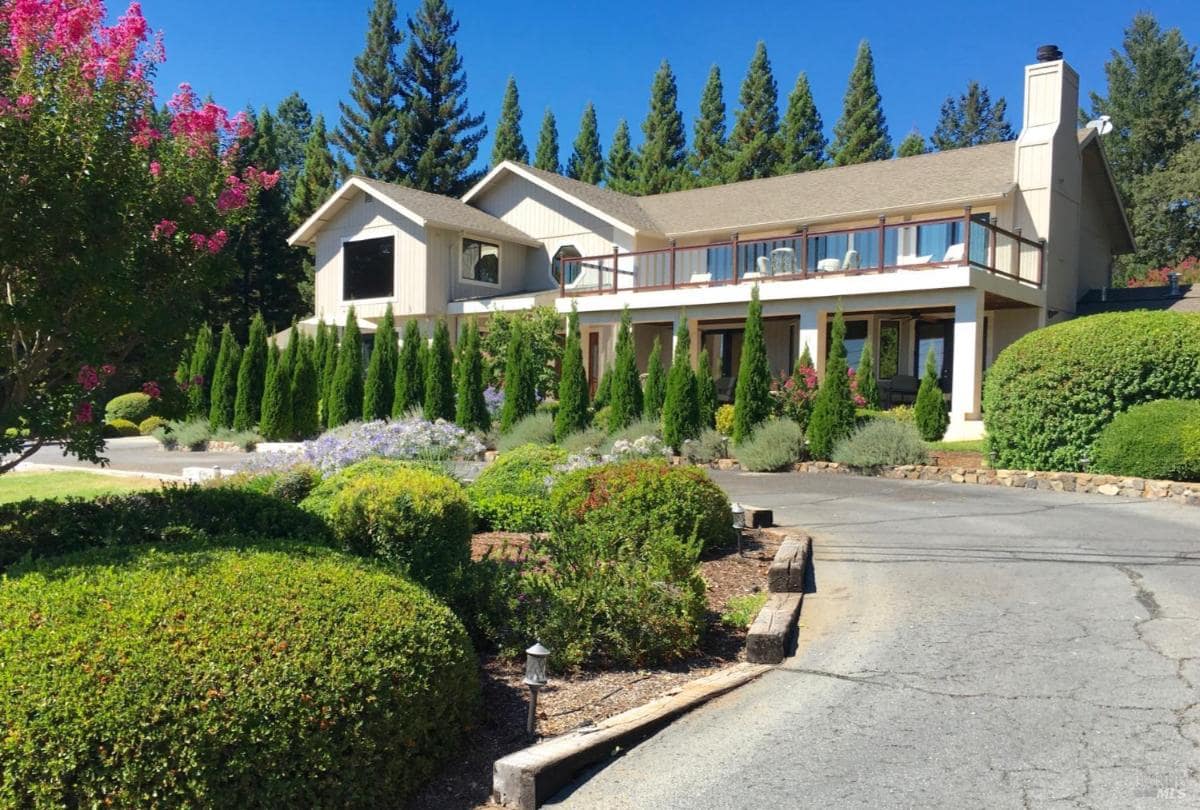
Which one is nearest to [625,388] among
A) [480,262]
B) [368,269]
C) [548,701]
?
[480,262]

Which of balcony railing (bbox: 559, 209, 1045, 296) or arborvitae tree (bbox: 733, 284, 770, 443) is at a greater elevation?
balcony railing (bbox: 559, 209, 1045, 296)

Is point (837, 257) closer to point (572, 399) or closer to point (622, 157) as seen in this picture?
point (572, 399)

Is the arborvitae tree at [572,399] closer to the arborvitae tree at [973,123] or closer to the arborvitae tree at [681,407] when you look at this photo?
the arborvitae tree at [681,407]

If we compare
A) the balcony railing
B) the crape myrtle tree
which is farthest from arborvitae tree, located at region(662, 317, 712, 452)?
the crape myrtle tree

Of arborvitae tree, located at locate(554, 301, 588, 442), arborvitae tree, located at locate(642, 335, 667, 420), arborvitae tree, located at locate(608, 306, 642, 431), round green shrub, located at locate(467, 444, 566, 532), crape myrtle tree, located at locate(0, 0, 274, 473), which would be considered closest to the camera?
crape myrtle tree, located at locate(0, 0, 274, 473)

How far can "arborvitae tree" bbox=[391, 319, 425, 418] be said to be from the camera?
2309 cm

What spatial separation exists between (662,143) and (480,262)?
22378 mm

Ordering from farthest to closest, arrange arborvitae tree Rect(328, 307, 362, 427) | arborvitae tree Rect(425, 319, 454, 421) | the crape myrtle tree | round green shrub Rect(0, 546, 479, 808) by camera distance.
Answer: arborvitae tree Rect(328, 307, 362, 427) → arborvitae tree Rect(425, 319, 454, 421) → the crape myrtle tree → round green shrub Rect(0, 546, 479, 808)

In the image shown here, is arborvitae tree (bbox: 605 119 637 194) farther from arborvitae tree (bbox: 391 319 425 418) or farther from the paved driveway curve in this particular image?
the paved driveway curve

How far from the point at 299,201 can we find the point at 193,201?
4135 centimetres

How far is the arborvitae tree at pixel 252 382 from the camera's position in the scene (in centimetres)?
2398

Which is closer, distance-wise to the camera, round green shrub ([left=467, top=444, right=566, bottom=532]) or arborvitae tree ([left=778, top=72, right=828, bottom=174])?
round green shrub ([left=467, top=444, right=566, bottom=532])

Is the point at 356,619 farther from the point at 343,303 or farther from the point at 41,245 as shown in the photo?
the point at 343,303

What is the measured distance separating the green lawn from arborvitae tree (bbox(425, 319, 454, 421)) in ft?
27.0
